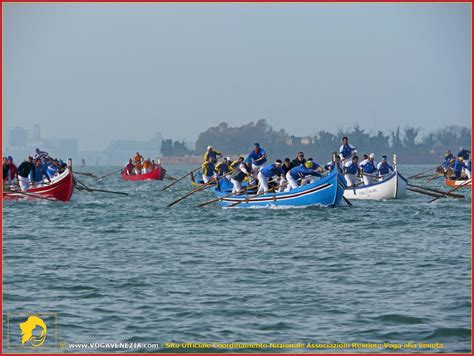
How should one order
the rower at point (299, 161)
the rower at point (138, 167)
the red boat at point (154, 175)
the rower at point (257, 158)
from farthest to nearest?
the rower at point (138, 167), the red boat at point (154, 175), the rower at point (257, 158), the rower at point (299, 161)

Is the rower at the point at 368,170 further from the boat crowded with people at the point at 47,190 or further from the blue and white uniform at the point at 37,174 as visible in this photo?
the blue and white uniform at the point at 37,174

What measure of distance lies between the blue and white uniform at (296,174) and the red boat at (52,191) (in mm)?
10480

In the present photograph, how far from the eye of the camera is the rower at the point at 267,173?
1258 inches

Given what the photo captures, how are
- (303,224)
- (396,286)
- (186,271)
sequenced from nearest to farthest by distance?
(396,286), (186,271), (303,224)

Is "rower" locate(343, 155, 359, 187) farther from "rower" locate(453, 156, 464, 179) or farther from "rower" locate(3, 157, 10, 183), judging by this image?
"rower" locate(3, 157, 10, 183)

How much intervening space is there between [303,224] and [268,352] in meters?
15.3

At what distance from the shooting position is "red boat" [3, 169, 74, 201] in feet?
123

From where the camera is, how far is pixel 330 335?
1305 cm

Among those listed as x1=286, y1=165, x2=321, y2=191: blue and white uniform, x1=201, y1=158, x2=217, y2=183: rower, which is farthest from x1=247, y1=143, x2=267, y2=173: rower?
x1=201, y1=158, x2=217, y2=183: rower

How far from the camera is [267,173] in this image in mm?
32250

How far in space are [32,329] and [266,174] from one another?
1935 cm

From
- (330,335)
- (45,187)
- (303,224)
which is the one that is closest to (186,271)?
(330,335)

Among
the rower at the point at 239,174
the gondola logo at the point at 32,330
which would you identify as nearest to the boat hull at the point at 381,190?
the rower at the point at 239,174

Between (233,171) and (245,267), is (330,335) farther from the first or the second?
(233,171)
